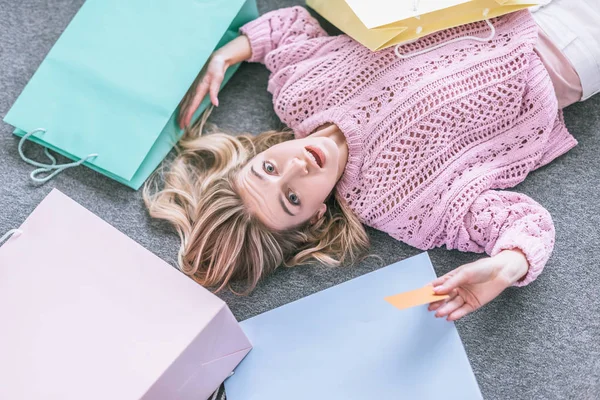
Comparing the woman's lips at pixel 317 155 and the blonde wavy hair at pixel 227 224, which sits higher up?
the woman's lips at pixel 317 155

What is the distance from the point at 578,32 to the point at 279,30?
58cm

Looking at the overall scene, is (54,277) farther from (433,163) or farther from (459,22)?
(459,22)

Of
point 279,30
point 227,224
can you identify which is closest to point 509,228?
point 227,224

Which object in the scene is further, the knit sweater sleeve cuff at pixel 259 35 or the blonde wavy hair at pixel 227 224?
A: the knit sweater sleeve cuff at pixel 259 35

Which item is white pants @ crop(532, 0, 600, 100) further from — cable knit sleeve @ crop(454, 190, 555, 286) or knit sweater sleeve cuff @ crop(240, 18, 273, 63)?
knit sweater sleeve cuff @ crop(240, 18, 273, 63)

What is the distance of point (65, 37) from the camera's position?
1.11 m

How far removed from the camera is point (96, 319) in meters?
0.82

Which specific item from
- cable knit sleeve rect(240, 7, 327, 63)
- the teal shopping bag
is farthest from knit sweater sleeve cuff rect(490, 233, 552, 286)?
the teal shopping bag

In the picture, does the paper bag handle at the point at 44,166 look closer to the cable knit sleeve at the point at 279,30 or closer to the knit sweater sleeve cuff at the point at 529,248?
the cable knit sleeve at the point at 279,30

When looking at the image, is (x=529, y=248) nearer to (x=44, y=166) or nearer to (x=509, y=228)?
(x=509, y=228)

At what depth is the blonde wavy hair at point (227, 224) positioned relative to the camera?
0.98 metres

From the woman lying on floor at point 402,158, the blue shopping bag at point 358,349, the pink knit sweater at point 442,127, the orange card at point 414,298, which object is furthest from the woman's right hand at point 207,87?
the orange card at point 414,298

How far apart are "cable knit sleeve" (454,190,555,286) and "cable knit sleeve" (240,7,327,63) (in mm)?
481

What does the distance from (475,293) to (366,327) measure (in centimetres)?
20
